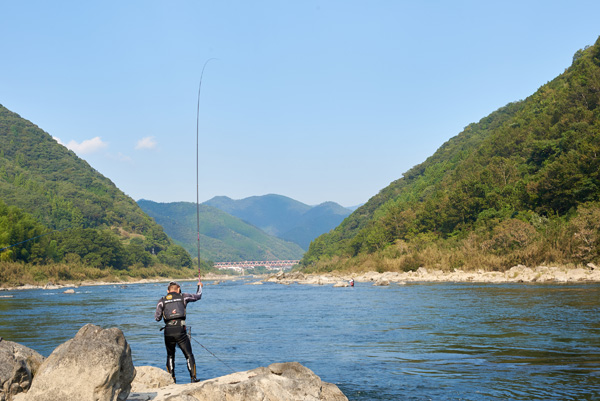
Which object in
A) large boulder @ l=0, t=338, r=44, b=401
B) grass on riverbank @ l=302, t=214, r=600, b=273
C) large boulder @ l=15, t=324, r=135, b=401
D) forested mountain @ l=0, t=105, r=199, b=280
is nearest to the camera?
large boulder @ l=15, t=324, r=135, b=401

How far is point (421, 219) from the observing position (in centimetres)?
9756

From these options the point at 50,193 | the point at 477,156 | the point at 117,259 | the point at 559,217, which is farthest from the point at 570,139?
the point at 50,193

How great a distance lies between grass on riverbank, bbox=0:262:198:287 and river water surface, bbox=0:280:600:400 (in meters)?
53.6

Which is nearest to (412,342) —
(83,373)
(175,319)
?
Result: (175,319)

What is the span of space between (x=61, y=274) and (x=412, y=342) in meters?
93.4

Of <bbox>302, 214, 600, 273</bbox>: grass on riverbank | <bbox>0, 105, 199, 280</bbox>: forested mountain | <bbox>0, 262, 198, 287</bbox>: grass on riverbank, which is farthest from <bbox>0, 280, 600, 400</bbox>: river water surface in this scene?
<bbox>0, 105, 199, 280</bbox>: forested mountain

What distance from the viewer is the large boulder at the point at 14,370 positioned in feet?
26.8

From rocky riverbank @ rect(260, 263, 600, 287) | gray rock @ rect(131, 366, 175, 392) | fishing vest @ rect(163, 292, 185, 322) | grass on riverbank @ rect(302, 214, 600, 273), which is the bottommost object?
gray rock @ rect(131, 366, 175, 392)

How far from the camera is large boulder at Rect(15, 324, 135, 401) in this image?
768 cm

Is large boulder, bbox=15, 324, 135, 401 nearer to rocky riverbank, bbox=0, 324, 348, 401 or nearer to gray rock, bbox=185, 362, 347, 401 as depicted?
rocky riverbank, bbox=0, 324, 348, 401

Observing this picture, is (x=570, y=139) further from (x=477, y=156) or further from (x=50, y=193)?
(x=50, y=193)

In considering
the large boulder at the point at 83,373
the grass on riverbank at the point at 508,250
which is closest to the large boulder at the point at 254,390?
the large boulder at the point at 83,373

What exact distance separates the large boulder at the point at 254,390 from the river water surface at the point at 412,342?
1.74m

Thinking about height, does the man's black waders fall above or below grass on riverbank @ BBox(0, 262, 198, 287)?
below
